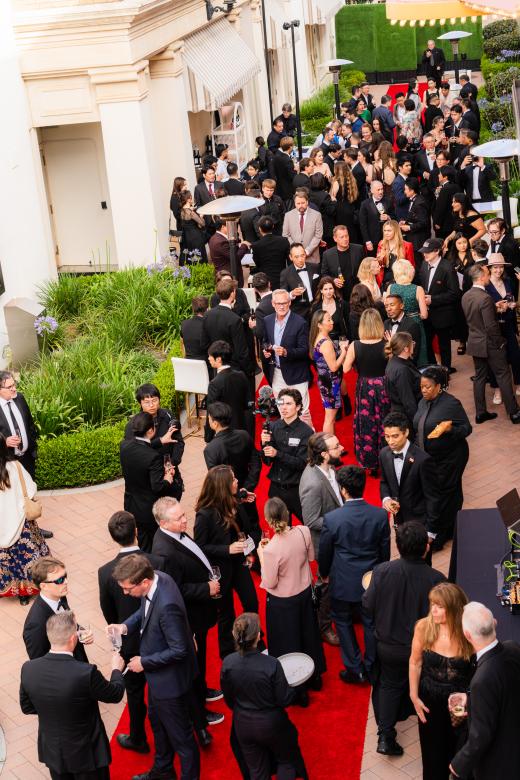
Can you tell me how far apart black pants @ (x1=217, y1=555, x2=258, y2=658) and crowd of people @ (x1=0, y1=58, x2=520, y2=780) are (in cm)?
2

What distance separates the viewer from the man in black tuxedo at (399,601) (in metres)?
6.93

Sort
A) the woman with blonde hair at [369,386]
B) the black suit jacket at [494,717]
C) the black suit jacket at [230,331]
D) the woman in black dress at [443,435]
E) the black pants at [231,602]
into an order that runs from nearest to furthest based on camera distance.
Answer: the black suit jacket at [494,717], the black pants at [231,602], the woman in black dress at [443,435], the woman with blonde hair at [369,386], the black suit jacket at [230,331]

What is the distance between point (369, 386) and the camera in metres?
10.8

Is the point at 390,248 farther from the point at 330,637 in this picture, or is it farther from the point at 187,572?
the point at 187,572

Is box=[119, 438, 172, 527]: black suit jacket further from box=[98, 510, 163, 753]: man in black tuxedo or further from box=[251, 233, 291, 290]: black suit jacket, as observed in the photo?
box=[251, 233, 291, 290]: black suit jacket

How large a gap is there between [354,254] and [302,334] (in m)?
2.31

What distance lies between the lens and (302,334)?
11008 mm

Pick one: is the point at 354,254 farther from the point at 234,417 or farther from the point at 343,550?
the point at 343,550

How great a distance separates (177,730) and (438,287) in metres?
6.71

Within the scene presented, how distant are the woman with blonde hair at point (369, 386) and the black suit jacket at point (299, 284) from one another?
1950 millimetres

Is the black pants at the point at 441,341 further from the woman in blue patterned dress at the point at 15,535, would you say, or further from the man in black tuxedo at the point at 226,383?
the woman in blue patterned dress at the point at 15,535

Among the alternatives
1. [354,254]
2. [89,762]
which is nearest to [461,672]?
[89,762]

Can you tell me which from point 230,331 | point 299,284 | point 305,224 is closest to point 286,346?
point 230,331

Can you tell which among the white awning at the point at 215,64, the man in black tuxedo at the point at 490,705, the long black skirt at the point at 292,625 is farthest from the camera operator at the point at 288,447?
the white awning at the point at 215,64
